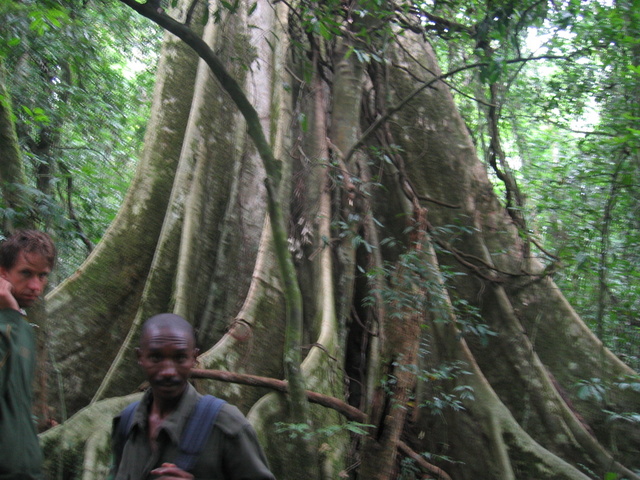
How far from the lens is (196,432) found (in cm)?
154

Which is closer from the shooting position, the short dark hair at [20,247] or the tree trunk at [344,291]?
the short dark hair at [20,247]

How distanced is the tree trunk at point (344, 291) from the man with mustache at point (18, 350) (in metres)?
1.02

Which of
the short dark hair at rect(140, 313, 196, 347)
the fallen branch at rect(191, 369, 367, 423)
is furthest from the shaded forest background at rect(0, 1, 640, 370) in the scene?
the short dark hair at rect(140, 313, 196, 347)

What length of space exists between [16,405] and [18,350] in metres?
0.16

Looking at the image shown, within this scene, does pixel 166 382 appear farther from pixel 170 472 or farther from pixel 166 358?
pixel 170 472

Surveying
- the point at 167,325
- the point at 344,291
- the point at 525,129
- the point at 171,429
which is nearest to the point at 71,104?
the point at 344,291

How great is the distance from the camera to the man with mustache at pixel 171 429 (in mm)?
1537

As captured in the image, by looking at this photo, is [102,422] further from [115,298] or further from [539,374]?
[539,374]

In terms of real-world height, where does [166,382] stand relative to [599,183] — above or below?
below

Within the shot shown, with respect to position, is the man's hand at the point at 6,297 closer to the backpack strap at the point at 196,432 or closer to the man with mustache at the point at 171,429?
the man with mustache at the point at 171,429

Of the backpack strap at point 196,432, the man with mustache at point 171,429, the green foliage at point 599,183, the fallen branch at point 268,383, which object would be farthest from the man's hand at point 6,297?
the green foliage at point 599,183

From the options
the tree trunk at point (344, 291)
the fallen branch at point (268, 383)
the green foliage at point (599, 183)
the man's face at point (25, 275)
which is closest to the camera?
the man's face at point (25, 275)

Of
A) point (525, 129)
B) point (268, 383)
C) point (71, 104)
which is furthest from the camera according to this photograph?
point (525, 129)

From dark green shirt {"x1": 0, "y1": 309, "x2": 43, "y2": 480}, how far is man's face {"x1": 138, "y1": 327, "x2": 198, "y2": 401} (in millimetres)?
533
